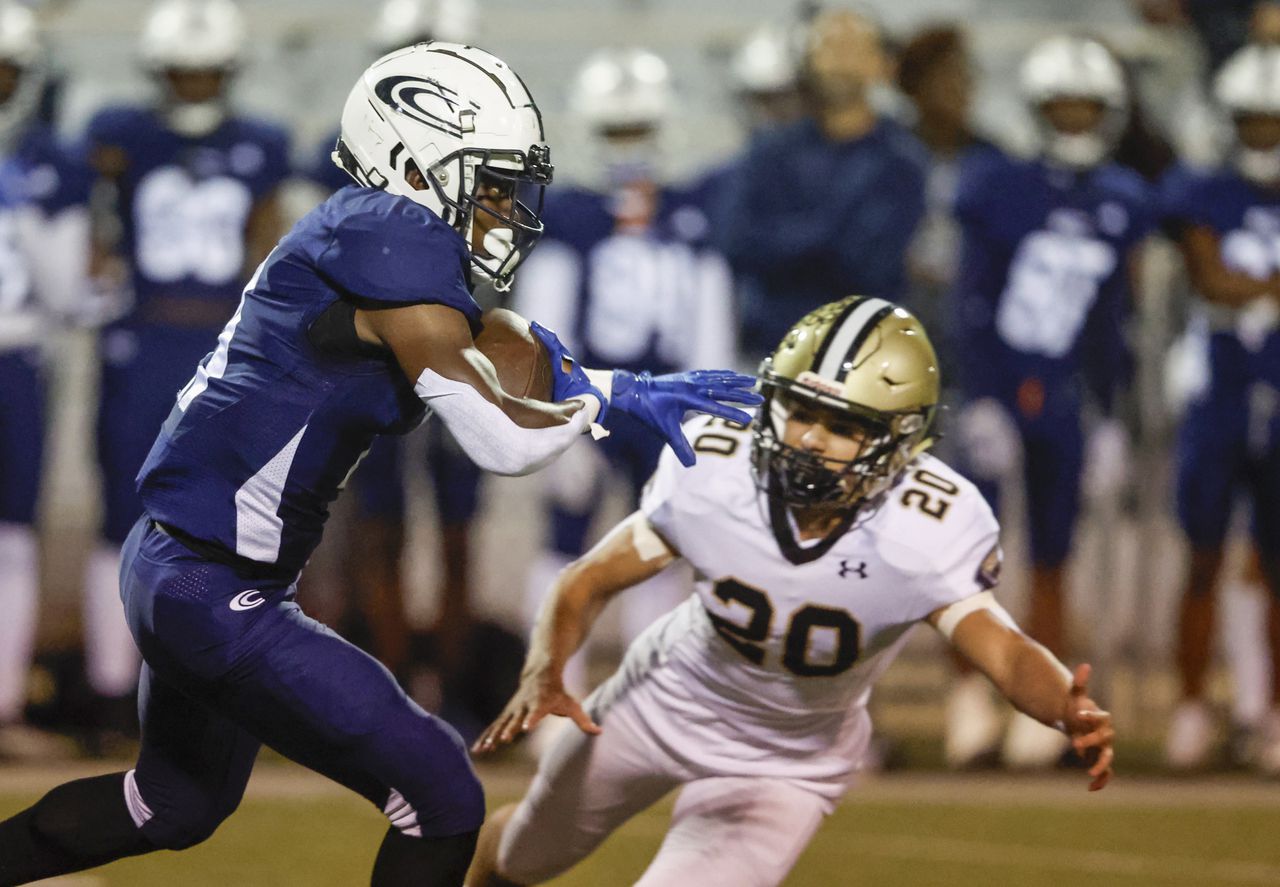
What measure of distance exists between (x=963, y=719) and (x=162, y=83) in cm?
292

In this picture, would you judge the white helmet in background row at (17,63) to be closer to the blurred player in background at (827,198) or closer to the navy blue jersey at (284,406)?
the blurred player in background at (827,198)

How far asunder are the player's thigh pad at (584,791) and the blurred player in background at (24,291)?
2.40 meters

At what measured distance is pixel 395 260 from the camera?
2.76 meters

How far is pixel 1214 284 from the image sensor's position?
5.61 meters

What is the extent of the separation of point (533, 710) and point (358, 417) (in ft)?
1.83

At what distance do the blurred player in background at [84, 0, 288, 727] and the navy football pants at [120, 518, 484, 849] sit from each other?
102 inches

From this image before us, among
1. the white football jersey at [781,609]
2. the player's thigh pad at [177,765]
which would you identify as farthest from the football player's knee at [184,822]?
the white football jersey at [781,609]

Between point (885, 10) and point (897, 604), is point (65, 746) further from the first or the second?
point (885, 10)

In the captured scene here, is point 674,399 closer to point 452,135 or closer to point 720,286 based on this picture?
point 452,135

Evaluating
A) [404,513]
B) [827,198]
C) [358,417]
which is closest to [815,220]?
[827,198]

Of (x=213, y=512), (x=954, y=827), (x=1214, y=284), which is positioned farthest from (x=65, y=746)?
(x=1214, y=284)

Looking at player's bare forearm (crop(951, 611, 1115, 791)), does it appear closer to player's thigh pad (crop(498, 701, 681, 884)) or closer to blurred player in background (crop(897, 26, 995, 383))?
player's thigh pad (crop(498, 701, 681, 884))

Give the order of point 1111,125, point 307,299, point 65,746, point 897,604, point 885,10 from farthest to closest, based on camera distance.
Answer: point 885,10 → point 1111,125 → point 65,746 → point 897,604 → point 307,299

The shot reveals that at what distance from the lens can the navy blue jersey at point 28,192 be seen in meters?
5.54
